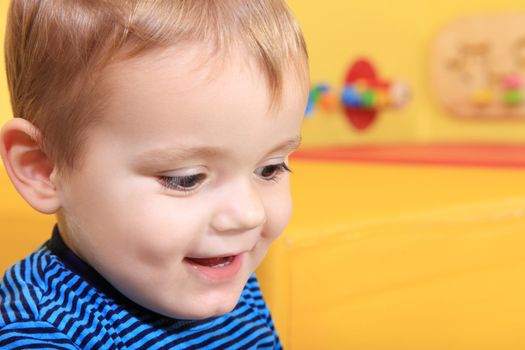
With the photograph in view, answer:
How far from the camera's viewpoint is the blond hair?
0.63 m

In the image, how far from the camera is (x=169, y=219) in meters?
0.64

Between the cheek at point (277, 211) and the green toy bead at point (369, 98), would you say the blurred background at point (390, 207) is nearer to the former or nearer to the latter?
the green toy bead at point (369, 98)

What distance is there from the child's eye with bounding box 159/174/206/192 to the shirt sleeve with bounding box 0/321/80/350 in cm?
15

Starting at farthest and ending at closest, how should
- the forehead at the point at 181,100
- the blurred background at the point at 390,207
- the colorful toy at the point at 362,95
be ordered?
the colorful toy at the point at 362,95
the blurred background at the point at 390,207
the forehead at the point at 181,100

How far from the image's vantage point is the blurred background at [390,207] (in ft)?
3.08

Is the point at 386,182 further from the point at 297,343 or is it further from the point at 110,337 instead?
the point at 110,337

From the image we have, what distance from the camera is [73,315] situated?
687 millimetres

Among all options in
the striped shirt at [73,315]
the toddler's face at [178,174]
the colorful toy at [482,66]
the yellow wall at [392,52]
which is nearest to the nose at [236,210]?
the toddler's face at [178,174]

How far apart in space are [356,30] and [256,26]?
1.40 m

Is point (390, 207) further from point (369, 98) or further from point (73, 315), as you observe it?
point (369, 98)

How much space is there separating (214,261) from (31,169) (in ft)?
0.56

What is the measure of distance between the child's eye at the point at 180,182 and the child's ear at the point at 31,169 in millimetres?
100

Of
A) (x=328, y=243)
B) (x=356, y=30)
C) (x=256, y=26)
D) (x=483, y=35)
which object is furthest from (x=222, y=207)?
(x=483, y=35)

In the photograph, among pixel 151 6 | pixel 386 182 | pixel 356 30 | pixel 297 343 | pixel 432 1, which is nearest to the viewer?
pixel 151 6
